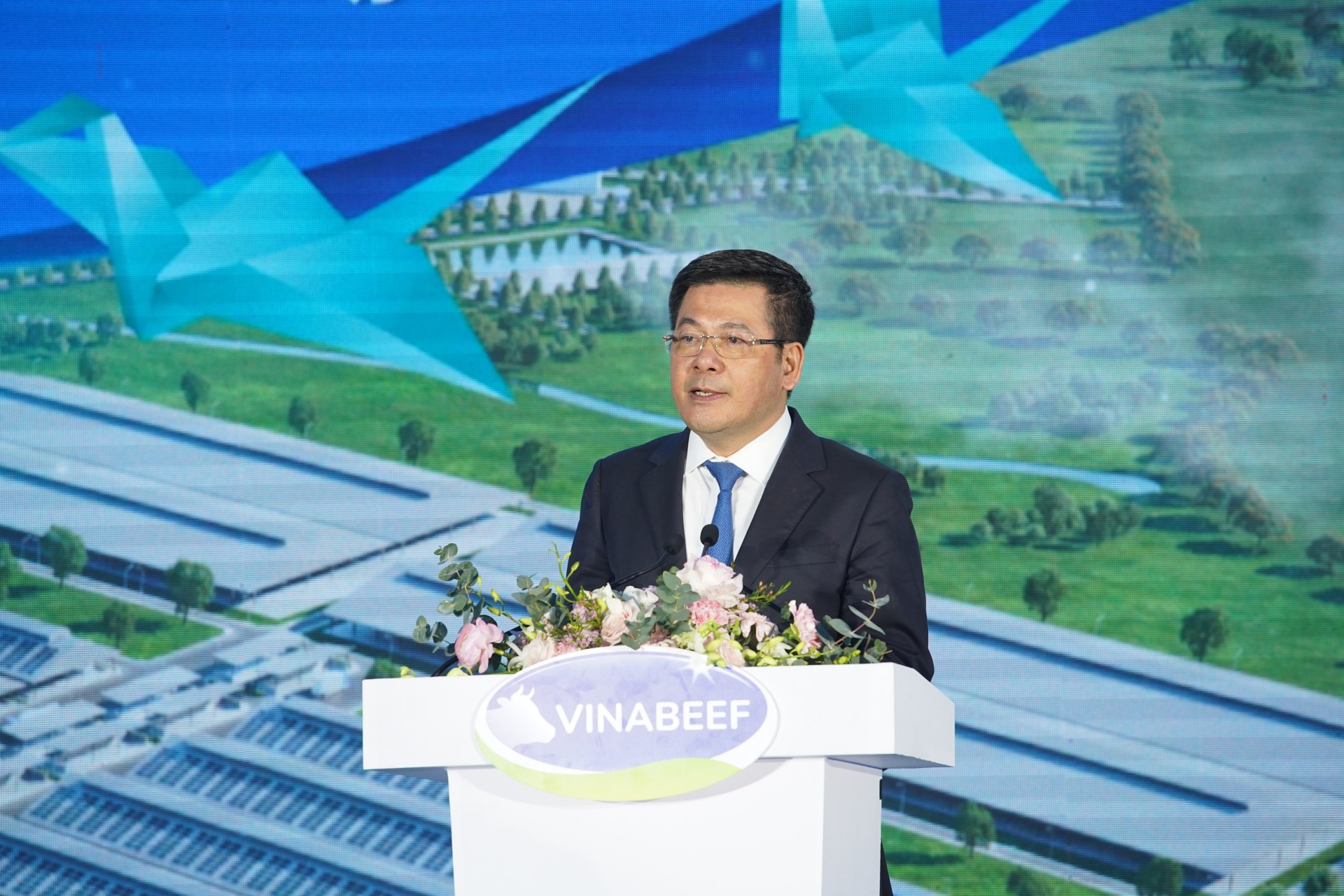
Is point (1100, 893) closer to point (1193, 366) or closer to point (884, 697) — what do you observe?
point (1193, 366)

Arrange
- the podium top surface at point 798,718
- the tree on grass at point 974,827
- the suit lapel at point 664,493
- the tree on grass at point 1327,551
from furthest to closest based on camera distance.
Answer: the tree on grass at point 1327,551, the tree on grass at point 974,827, the suit lapel at point 664,493, the podium top surface at point 798,718

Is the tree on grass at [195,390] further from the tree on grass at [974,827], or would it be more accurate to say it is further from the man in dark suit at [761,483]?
the man in dark suit at [761,483]

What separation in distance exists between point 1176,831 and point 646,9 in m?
3.15

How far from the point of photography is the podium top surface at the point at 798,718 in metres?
1.39

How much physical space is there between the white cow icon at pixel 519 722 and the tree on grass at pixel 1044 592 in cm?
358

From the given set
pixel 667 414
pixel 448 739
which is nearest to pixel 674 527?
pixel 448 739

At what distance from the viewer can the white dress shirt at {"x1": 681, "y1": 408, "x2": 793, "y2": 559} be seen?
6.50 ft

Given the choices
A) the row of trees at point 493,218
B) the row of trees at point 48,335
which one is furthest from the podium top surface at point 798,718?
the row of trees at point 48,335

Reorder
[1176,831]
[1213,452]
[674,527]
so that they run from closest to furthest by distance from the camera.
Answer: [674,527]
[1176,831]
[1213,452]

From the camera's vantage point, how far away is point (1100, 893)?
453 cm

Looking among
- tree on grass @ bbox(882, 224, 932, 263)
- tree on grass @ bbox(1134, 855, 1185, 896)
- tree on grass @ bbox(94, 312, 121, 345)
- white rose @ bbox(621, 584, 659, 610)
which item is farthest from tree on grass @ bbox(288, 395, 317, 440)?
white rose @ bbox(621, 584, 659, 610)

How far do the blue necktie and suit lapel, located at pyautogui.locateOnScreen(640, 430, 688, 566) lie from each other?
1.9 inches

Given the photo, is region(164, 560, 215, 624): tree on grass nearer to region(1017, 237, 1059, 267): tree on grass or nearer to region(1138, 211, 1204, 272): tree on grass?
region(1017, 237, 1059, 267): tree on grass

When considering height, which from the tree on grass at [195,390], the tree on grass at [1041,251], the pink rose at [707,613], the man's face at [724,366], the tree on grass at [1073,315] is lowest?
the pink rose at [707,613]
